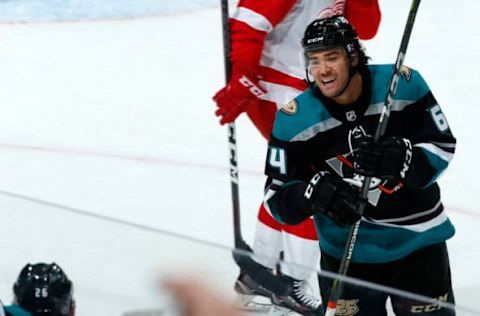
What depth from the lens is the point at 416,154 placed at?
2369 millimetres

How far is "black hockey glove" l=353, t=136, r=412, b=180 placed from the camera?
2309 mm

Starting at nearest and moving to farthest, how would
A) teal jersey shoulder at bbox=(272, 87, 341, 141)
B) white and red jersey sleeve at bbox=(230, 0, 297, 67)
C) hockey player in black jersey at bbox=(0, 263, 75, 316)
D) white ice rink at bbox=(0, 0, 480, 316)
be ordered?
hockey player in black jersey at bbox=(0, 263, 75, 316), white ice rink at bbox=(0, 0, 480, 316), teal jersey shoulder at bbox=(272, 87, 341, 141), white and red jersey sleeve at bbox=(230, 0, 297, 67)

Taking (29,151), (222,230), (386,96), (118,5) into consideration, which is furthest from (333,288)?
(118,5)

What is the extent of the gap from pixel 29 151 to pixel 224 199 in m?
0.87

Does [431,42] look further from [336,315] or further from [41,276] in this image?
[41,276]

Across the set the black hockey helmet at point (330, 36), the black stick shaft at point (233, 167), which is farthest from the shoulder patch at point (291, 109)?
the black stick shaft at point (233, 167)

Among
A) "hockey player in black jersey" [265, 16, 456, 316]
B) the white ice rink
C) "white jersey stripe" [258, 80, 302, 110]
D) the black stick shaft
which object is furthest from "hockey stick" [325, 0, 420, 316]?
the black stick shaft

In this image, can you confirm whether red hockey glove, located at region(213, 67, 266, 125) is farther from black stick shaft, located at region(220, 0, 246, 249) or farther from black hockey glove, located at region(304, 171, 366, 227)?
black hockey glove, located at region(304, 171, 366, 227)

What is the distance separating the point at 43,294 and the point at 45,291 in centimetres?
1

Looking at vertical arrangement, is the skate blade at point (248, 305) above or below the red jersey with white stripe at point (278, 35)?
below

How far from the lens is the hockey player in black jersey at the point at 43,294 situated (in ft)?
6.14

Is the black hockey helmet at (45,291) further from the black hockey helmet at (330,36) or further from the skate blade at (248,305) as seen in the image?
the black hockey helmet at (330,36)

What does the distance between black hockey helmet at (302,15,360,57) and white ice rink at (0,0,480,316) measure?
22.2 inches

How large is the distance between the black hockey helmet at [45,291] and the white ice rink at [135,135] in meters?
0.03
